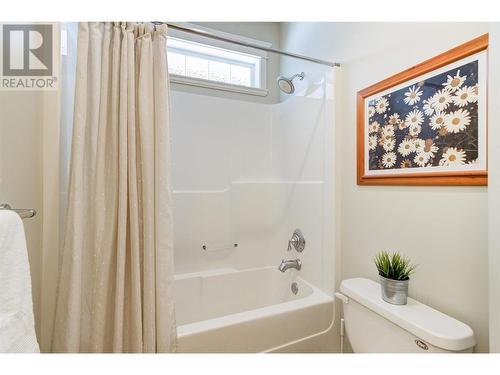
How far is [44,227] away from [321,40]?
1.81m

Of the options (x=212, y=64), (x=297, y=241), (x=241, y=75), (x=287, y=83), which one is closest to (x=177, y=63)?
(x=212, y=64)

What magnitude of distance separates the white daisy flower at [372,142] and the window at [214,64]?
119cm

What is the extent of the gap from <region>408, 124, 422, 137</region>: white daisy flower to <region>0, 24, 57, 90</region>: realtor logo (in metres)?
1.42

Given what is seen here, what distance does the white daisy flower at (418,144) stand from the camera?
1023mm

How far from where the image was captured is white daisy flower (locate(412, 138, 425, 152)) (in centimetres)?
102

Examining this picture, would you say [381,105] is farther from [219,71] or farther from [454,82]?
[219,71]

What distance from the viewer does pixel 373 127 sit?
125 centimetres

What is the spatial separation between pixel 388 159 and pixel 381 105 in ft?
0.88

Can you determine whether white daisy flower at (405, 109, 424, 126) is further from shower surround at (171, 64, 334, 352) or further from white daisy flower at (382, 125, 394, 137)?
shower surround at (171, 64, 334, 352)

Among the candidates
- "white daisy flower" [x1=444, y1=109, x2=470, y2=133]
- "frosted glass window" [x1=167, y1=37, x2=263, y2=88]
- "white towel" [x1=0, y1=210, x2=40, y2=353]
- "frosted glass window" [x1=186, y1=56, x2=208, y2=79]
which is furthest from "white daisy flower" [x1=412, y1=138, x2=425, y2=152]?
"frosted glass window" [x1=186, y1=56, x2=208, y2=79]
